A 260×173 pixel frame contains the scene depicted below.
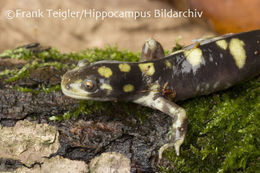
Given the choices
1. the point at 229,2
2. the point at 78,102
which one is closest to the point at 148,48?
the point at 78,102

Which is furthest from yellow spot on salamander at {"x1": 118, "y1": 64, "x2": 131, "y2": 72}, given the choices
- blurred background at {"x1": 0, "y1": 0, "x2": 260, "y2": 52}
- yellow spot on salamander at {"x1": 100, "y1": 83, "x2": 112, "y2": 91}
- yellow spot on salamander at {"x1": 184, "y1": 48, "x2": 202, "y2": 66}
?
blurred background at {"x1": 0, "y1": 0, "x2": 260, "y2": 52}

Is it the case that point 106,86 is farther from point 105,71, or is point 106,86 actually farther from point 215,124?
point 215,124

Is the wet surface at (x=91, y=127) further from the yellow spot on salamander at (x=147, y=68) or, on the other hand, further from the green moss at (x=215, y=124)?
the yellow spot on salamander at (x=147, y=68)

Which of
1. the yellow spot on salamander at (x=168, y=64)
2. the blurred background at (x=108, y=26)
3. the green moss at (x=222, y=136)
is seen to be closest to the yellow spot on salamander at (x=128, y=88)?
the yellow spot on salamander at (x=168, y=64)

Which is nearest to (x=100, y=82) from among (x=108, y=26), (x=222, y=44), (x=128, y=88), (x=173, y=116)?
(x=128, y=88)

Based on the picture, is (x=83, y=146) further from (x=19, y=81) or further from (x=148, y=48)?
(x=148, y=48)

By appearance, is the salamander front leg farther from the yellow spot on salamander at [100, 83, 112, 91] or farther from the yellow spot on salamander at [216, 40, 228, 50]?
the yellow spot on salamander at [216, 40, 228, 50]
